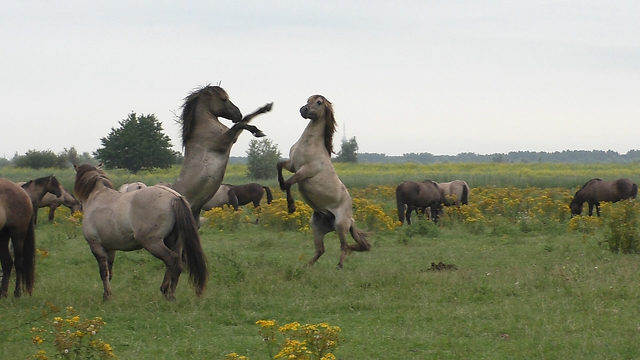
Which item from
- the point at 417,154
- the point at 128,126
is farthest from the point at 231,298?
the point at 417,154

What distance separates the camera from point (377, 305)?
782 cm

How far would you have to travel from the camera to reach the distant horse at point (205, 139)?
9266 millimetres

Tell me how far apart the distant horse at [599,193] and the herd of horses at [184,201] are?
1259 cm

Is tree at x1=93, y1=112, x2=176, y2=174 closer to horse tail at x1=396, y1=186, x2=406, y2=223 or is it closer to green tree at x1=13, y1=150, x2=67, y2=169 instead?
green tree at x1=13, y1=150, x2=67, y2=169

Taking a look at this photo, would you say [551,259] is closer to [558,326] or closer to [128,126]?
[558,326]

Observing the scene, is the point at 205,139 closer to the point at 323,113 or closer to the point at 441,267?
the point at 323,113

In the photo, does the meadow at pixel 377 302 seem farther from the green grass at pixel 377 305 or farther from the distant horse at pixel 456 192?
the distant horse at pixel 456 192

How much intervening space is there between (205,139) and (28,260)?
2.60 meters

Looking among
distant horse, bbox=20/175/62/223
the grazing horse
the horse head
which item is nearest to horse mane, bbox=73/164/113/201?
the horse head

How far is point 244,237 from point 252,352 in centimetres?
1030

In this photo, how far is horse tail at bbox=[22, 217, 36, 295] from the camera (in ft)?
28.0

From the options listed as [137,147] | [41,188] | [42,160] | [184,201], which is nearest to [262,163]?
[137,147]

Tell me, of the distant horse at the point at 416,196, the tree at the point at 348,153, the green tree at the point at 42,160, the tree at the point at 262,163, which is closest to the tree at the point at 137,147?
the tree at the point at 262,163

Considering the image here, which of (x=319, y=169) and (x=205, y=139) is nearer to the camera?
(x=205, y=139)
